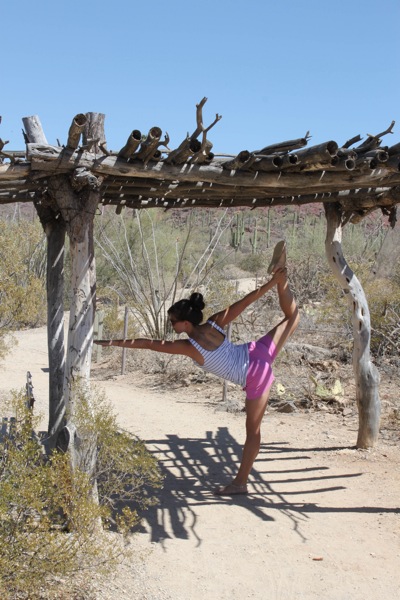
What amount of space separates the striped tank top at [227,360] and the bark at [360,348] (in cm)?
220

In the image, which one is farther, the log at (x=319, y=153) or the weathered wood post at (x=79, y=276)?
the log at (x=319, y=153)

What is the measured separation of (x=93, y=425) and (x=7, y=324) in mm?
4292

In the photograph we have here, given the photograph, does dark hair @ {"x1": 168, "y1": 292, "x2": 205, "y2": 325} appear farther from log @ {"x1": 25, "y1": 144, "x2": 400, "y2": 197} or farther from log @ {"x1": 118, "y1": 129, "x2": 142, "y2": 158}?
log @ {"x1": 118, "y1": 129, "x2": 142, "y2": 158}

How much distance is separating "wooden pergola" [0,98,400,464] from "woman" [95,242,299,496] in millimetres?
630

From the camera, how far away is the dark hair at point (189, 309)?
5.42 m

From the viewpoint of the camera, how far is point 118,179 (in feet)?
17.7

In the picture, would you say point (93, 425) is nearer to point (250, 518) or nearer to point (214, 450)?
point (250, 518)

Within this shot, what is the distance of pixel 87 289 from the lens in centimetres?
512

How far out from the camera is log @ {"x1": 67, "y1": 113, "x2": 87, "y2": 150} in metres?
4.36

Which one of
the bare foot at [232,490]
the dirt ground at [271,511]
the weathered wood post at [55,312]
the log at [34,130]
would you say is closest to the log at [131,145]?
the log at [34,130]

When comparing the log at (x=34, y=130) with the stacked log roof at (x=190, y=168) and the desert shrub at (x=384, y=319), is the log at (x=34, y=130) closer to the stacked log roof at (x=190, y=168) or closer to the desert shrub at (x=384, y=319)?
the stacked log roof at (x=190, y=168)

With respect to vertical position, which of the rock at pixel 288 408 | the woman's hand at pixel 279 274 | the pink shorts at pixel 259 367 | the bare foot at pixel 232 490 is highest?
the woman's hand at pixel 279 274

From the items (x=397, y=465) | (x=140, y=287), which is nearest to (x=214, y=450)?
(x=397, y=465)

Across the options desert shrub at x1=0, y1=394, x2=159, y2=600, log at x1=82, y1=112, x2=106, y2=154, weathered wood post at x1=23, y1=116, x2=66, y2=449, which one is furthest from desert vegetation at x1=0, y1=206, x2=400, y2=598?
log at x1=82, y1=112, x2=106, y2=154
